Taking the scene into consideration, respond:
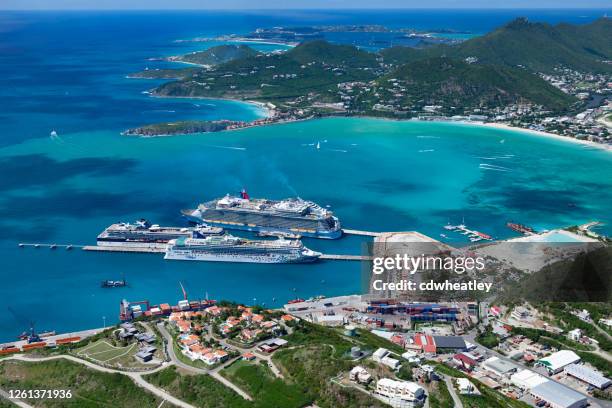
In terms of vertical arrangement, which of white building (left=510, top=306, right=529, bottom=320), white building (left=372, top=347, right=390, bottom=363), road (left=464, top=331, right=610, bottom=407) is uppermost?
white building (left=372, top=347, right=390, bottom=363)

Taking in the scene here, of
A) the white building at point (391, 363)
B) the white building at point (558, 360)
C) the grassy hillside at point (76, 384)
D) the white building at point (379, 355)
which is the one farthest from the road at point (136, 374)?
the white building at point (558, 360)

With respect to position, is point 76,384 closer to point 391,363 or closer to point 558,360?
point 391,363

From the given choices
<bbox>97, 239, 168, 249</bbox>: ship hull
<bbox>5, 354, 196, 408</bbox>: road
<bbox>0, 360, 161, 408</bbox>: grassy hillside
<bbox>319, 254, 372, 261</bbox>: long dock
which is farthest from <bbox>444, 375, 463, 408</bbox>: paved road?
<bbox>97, 239, 168, 249</bbox>: ship hull

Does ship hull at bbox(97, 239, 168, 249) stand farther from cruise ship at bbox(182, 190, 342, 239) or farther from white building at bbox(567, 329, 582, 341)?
white building at bbox(567, 329, 582, 341)

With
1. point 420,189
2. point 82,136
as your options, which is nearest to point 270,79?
point 82,136

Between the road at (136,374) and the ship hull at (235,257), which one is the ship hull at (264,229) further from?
the road at (136,374)

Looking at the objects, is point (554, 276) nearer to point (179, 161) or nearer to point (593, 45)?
point (179, 161)
